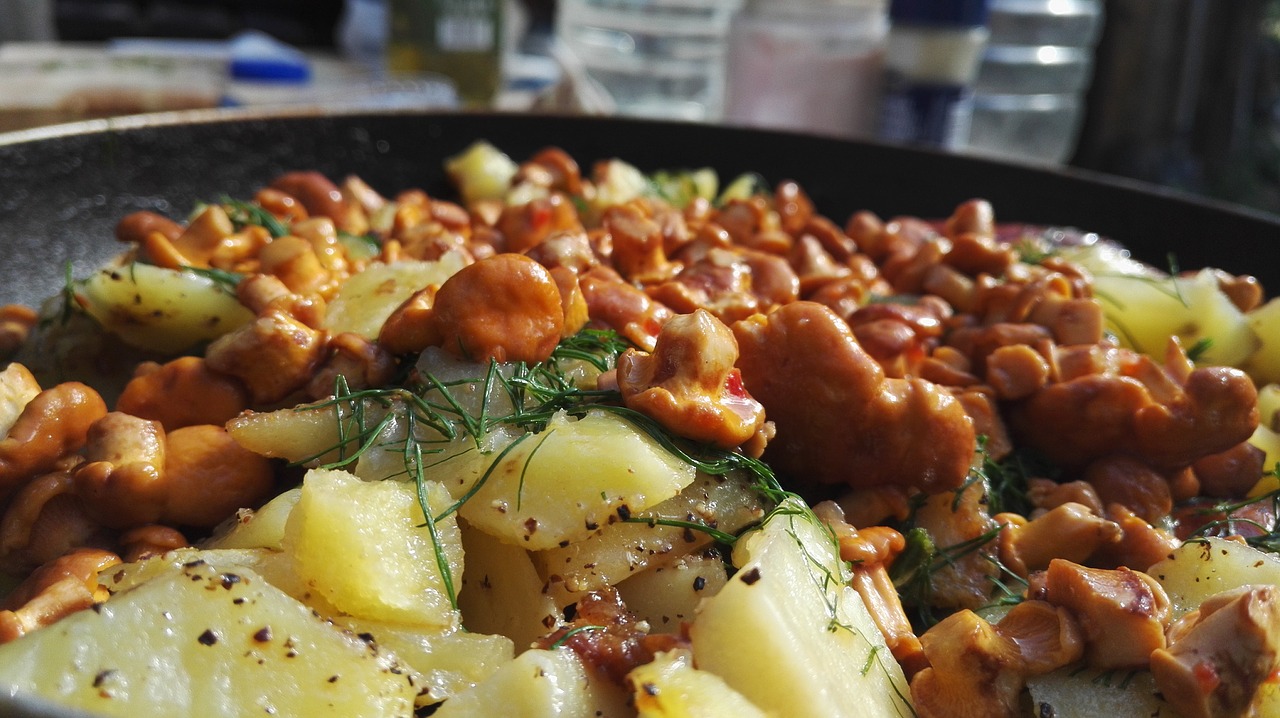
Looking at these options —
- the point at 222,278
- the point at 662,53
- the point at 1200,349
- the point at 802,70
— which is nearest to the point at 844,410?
the point at 1200,349

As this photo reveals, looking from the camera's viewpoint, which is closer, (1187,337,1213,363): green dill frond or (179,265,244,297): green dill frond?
(179,265,244,297): green dill frond

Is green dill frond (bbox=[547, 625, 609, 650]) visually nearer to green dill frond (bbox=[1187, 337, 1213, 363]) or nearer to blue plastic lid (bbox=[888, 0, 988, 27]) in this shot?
green dill frond (bbox=[1187, 337, 1213, 363])

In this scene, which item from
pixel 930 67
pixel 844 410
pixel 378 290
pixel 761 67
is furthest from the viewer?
pixel 761 67

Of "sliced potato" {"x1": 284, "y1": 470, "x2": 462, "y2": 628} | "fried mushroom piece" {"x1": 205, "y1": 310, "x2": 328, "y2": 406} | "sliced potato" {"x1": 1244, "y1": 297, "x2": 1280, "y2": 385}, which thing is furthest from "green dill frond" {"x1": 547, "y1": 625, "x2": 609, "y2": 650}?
"sliced potato" {"x1": 1244, "y1": 297, "x2": 1280, "y2": 385}

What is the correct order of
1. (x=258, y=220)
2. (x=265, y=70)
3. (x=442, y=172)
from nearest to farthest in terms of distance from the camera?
(x=258, y=220) → (x=442, y=172) → (x=265, y=70)

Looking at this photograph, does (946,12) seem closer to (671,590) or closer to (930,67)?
(930,67)

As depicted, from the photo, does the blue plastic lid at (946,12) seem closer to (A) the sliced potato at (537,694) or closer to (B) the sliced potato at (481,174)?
(B) the sliced potato at (481,174)

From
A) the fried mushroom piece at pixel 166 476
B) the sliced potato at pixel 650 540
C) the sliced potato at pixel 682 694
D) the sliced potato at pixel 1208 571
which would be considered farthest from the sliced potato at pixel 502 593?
the sliced potato at pixel 1208 571
